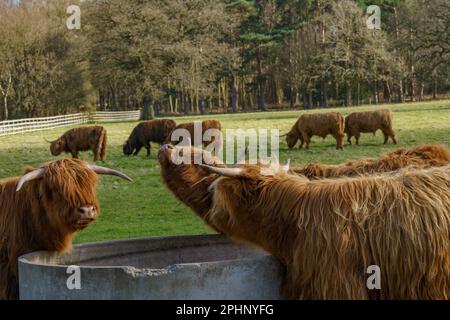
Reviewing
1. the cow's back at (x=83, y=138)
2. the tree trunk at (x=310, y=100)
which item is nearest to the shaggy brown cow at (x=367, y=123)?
the cow's back at (x=83, y=138)

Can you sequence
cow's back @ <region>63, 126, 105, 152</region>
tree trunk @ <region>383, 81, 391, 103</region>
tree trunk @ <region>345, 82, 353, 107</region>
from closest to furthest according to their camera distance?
1. cow's back @ <region>63, 126, 105, 152</region>
2. tree trunk @ <region>345, 82, 353, 107</region>
3. tree trunk @ <region>383, 81, 391, 103</region>

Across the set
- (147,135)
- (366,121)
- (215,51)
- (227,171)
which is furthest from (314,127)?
(215,51)

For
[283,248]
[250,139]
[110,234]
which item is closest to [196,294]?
[283,248]

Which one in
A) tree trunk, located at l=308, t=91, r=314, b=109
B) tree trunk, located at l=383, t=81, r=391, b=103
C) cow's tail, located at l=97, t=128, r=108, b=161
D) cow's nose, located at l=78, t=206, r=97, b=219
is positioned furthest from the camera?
tree trunk, located at l=383, t=81, r=391, b=103

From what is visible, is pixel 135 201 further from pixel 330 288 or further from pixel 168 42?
pixel 168 42

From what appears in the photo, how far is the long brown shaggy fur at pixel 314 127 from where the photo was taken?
68.0ft

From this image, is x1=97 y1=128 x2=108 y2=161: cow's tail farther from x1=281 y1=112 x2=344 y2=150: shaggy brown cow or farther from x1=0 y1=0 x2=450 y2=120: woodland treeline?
x1=0 y1=0 x2=450 y2=120: woodland treeline

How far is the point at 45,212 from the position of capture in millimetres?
5246

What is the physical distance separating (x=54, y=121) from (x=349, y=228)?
36.4 metres

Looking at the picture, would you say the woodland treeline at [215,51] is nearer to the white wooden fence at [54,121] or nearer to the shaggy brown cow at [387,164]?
the white wooden fence at [54,121]

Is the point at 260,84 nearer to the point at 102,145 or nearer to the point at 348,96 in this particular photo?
the point at 348,96

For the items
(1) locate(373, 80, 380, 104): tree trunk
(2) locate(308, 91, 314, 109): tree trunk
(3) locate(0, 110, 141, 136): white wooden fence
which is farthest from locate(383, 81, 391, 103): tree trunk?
(3) locate(0, 110, 141, 136): white wooden fence

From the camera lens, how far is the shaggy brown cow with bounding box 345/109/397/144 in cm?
2084

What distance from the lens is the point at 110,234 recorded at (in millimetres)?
9602
